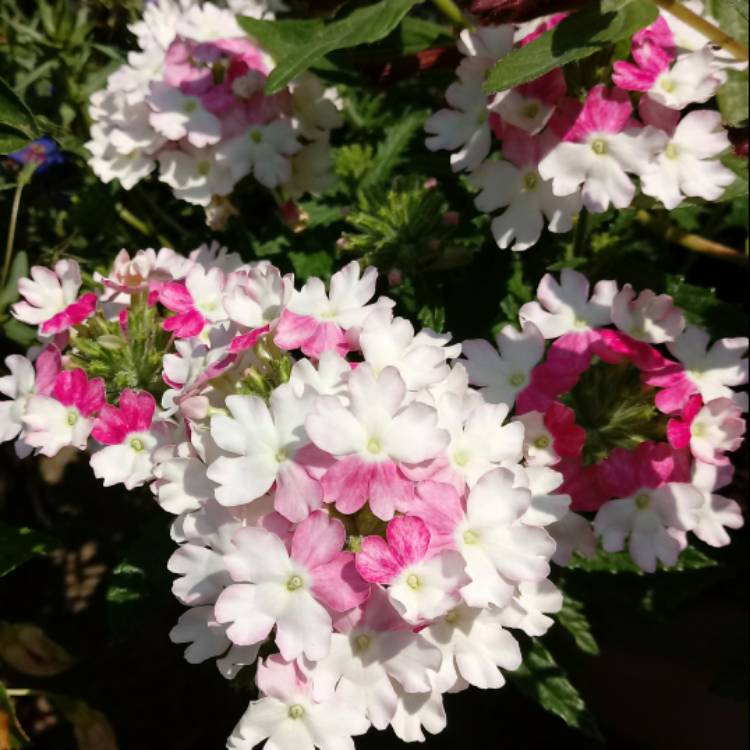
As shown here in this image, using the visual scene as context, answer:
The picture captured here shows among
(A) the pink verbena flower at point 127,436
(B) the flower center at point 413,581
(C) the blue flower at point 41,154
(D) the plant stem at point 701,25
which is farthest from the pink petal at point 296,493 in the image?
(C) the blue flower at point 41,154

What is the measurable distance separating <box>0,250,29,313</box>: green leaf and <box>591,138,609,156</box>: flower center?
0.94 metres

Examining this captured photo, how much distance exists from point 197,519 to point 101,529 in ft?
4.16

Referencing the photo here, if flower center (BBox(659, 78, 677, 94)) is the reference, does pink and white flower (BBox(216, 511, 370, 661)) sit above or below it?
below

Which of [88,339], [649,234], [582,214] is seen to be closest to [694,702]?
[649,234]

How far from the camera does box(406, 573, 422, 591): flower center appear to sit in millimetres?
806

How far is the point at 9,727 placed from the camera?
1.23m

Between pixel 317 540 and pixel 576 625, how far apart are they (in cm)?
68

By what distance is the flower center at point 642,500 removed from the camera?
1.08m

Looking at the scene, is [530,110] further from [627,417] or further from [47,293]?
[47,293]

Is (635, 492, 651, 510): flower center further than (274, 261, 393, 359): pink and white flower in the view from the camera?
Yes

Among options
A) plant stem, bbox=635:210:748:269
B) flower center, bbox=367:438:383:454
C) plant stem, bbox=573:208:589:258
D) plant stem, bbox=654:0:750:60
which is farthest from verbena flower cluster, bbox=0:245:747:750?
plant stem, bbox=635:210:748:269

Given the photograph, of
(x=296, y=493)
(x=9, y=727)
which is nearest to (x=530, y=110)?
(x=296, y=493)

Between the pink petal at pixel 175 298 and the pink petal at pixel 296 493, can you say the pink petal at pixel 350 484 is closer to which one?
the pink petal at pixel 296 493

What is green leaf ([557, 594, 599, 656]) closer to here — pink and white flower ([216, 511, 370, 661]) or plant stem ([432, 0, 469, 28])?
pink and white flower ([216, 511, 370, 661])
